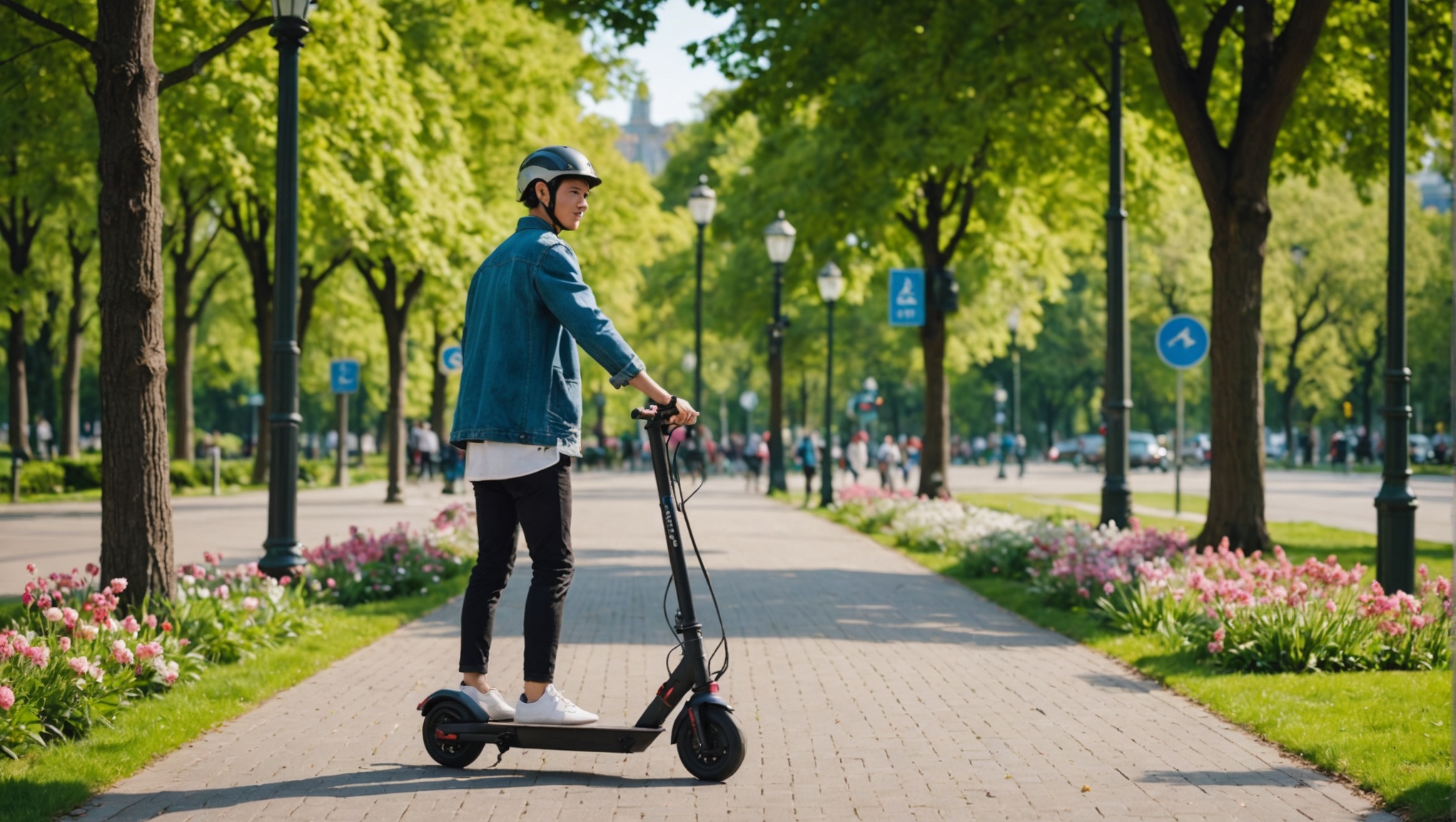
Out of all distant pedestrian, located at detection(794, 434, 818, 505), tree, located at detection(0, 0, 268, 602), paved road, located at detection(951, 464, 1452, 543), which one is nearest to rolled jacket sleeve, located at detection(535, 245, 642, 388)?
tree, located at detection(0, 0, 268, 602)

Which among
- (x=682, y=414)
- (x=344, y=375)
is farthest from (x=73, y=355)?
(x=682, y=414)

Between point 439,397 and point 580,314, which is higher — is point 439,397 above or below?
above

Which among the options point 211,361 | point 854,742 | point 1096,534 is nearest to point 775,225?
point 1096,534

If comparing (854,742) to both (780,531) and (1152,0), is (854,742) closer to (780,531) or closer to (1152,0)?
(1152,0)

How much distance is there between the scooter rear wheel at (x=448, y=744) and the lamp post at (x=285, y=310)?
4440 mm

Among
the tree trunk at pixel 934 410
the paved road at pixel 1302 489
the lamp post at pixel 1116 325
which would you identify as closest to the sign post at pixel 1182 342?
the paved road at pixel 1302 489

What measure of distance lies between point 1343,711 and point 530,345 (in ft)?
12.4

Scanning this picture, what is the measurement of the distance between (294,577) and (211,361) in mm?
34295

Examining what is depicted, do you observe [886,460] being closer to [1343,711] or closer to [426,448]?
[426,448]

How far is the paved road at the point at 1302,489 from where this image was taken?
2261 centimetres

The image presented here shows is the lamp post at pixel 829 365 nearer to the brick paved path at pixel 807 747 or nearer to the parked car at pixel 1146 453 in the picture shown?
the brick paved path at pixel 807 747

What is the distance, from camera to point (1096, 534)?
1180 centimetres

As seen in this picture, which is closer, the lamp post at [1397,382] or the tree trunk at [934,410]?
the lamp post at [1397,382]

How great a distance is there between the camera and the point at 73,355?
31062 mm
